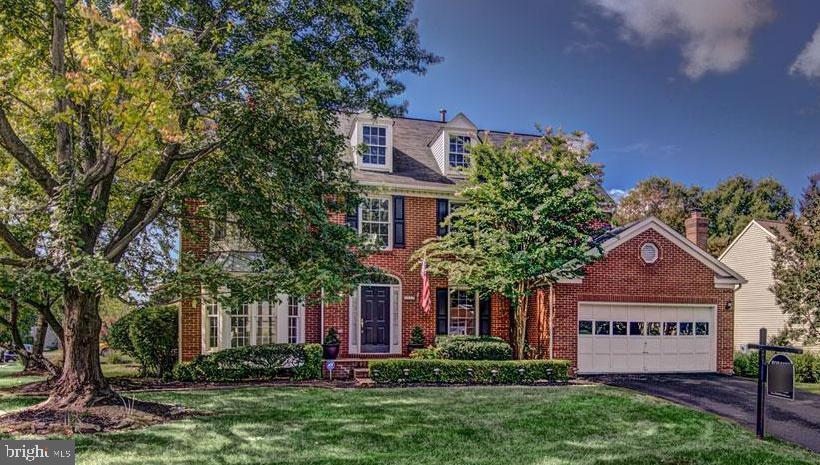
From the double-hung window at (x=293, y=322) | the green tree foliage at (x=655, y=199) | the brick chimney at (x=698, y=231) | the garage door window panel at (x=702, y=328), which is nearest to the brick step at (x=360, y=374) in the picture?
the double-hung window at (x=293, y=322)

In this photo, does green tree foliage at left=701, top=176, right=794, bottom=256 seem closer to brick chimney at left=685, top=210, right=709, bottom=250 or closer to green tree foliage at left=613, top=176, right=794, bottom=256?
green tree foliage at left=613, top=176, right=794, bottom=256

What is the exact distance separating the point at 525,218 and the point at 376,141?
237 inches

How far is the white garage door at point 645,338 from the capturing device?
1720 cm

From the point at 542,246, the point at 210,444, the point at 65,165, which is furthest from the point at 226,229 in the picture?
the point at 542,246

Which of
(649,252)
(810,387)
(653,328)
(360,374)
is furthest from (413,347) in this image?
(810,387)

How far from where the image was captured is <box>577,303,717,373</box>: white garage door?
1720cm

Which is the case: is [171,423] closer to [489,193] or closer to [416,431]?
[416,431]

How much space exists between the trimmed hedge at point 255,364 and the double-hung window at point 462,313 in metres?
5.16

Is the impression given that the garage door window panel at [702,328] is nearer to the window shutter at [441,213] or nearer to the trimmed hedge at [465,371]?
the trimmed hedge at [465,371]

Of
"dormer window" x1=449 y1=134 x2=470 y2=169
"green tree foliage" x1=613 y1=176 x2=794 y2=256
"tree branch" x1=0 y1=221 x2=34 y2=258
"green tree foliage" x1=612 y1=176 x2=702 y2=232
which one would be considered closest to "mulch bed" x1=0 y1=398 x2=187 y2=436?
"tree branch" x1=0 y1=221 x2=34 y2=258

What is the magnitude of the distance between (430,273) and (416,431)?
29.3ft

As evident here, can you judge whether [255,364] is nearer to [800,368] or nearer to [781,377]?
[781,377]

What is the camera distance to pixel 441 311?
61.4 ft

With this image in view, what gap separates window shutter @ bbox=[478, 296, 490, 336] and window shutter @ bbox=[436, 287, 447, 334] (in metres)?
1.22
